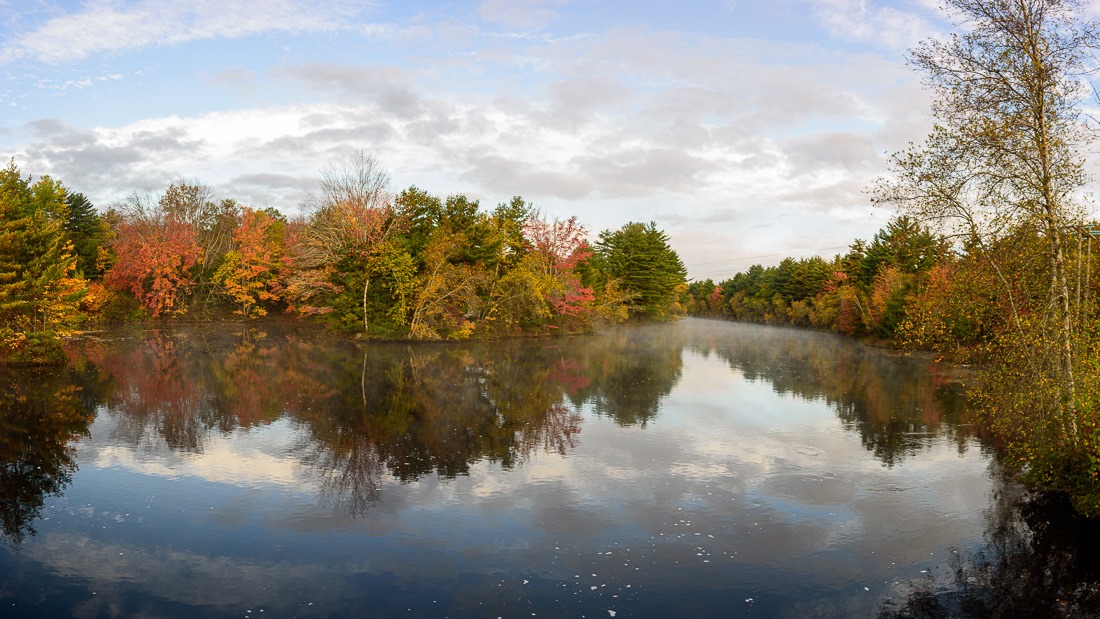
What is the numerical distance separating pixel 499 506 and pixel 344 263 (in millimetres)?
36262

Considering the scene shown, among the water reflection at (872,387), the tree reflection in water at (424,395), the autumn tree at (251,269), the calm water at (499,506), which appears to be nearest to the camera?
the calm water at (499,506)

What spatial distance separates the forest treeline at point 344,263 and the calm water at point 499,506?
59.1ft

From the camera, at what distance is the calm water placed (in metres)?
8.80

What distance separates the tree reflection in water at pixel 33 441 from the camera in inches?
454

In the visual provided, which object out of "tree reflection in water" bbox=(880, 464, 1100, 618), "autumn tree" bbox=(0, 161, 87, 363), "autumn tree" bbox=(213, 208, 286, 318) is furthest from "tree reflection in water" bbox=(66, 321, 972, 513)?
"autumn tree" bbox=(213, 208, 286, 318)

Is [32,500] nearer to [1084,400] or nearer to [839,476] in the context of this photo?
[839,476]

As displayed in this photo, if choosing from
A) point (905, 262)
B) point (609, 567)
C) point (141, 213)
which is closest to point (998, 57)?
point (609, 567)

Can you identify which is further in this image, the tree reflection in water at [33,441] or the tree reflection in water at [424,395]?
the tree reflection in water at [424,395]

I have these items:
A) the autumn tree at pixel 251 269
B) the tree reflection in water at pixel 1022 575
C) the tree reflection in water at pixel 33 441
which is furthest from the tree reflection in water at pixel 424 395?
the autumn tree at pixel 251 269

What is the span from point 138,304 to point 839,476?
5887cm

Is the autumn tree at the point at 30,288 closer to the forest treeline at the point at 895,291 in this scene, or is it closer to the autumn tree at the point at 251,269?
the autumn tree at the point at 251,269

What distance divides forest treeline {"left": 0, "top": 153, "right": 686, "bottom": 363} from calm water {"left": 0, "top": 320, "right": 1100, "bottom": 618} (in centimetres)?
1801

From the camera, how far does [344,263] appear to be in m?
44.8

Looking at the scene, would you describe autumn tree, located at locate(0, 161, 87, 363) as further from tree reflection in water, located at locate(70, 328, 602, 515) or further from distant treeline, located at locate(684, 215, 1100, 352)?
distant treeline, located at locate(684, 215, 1100, 352)
